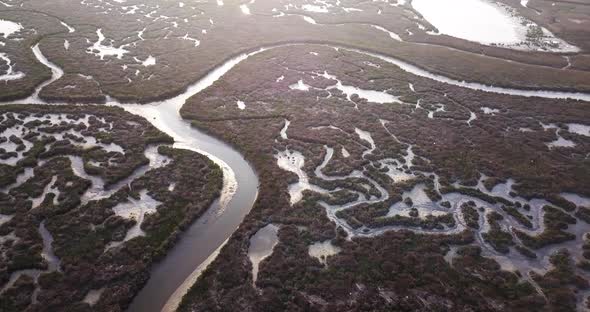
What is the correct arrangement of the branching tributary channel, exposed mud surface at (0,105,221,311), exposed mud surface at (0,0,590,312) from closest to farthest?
exposed mud surface at (0,105,221,311) < the branching tributary channel < exposed mud surface at (0,0,590,312)

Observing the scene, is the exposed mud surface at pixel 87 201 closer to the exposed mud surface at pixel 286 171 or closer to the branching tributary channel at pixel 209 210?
the exposed mud surface at pixel 286 171

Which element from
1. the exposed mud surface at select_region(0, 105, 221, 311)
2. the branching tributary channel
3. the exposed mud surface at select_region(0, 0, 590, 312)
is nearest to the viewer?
the exposed mud surface at select_region(0, 105, 221, 311)

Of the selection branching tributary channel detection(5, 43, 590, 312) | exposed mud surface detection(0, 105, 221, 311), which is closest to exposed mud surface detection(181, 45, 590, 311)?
branching tributary channel detection(5, 43, 590, 312)

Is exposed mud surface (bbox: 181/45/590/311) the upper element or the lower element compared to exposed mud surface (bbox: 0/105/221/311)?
lower

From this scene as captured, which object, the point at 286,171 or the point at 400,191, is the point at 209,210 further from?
the point at 400,191

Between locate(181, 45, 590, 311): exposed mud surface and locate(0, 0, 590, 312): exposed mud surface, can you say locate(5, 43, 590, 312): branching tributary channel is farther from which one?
locate(181, 45, 590, 311): exposed mud surface

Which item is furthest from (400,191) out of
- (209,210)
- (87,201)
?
(87,201)

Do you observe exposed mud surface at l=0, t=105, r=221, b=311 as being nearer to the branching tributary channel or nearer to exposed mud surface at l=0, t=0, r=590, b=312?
exposed mud surface at l=0, t=0, r=590, b=312

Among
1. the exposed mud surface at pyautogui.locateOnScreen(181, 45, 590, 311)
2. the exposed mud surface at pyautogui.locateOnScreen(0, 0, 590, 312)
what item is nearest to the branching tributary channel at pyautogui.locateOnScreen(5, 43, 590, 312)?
the exposed mud surface at pyautogui.locateOnScreen(0, 0, 590, 312)

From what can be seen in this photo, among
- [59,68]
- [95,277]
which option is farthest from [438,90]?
[59,68]

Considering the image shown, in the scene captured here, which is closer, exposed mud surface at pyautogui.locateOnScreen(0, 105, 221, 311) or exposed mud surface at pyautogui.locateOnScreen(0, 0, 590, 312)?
exposed mud surface at pyautogui.locateOnScreen(0, 105, 221, 311)
